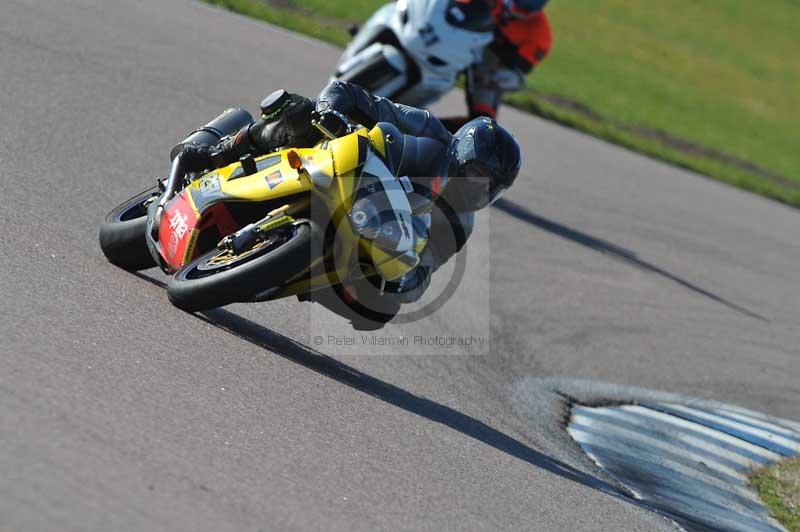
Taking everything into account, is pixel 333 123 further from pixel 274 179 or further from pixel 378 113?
pixel 378 113

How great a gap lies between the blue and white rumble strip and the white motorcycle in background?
409 centimetres

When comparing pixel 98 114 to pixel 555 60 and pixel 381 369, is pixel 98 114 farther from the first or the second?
pixel 555 60

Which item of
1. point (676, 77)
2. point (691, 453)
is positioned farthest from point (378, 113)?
point (676, 77)

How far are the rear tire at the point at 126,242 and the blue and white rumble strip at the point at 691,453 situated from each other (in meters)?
2.41

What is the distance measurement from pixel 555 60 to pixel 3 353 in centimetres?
1845

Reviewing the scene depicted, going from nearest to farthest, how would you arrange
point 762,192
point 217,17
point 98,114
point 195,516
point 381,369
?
point 195,516 → point 381,369 → point 98,114 → point 217,17 → point 762,192

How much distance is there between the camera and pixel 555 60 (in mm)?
22281

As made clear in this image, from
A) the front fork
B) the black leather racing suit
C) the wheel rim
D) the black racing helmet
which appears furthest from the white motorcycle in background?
the front fork

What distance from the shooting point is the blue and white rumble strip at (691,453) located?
6.40m

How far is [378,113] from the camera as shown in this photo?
21.2 ft

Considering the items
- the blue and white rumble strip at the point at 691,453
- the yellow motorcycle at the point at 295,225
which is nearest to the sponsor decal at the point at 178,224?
the yellow motorcycle at the point at 295,225

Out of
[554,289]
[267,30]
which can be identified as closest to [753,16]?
[267,30]

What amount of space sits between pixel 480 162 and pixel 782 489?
2.54m

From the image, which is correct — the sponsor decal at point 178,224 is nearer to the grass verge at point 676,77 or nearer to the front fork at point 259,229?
the front fork at point 259,229
